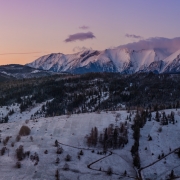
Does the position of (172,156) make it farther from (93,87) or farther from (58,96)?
(93,87)

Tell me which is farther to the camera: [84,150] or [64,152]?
[84,150]

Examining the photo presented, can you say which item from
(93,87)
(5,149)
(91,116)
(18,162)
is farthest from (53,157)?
(93,87)

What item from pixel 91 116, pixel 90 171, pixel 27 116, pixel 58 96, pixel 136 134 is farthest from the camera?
pixel 58 96

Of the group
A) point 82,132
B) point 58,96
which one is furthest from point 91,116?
point 58,96

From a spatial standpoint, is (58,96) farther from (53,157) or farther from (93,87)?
(53,157)

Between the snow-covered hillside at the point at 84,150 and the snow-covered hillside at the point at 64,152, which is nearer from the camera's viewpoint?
the snow-covered hillside at the point at 64,152

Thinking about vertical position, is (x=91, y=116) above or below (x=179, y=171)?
above

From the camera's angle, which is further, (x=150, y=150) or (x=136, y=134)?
(x=136, y=134)

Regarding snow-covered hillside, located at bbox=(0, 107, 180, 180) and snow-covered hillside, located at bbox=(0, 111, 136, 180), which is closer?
snow-covered hillside, located at bbox=(0, 111, 136, 180)

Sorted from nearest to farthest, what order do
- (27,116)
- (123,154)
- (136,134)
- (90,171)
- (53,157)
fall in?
(90,171) < (53,157) < (123,154) < (136,134) < (27,116)
